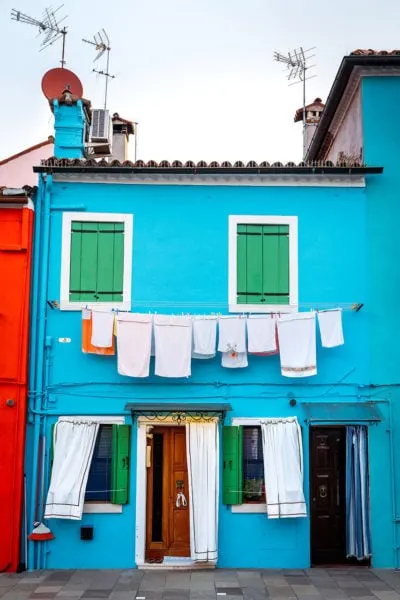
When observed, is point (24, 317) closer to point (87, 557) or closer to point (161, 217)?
point (161, 217)

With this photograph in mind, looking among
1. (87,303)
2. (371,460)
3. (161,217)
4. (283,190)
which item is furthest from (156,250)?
(371,460)

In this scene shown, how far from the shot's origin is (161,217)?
1205 cm

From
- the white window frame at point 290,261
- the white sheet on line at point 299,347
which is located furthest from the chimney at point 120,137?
the white sheet on line at point 299,347

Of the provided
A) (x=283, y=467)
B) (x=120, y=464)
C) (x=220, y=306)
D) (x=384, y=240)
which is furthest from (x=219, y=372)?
(x=384, y=240)

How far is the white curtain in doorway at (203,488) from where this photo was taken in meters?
11.1

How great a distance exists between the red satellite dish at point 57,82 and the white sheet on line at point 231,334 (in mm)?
7247

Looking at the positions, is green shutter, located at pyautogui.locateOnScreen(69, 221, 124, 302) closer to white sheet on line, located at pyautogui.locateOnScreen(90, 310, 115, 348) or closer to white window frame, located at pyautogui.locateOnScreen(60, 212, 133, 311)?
white window frame, located at pyautogui.locateOnScreen(60, 212, 133, 311)

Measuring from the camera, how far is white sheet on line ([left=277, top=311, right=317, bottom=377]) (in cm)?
1145

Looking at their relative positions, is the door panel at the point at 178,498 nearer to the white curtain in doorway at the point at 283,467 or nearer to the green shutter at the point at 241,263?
the white curtain in doorway at the point at 283,467

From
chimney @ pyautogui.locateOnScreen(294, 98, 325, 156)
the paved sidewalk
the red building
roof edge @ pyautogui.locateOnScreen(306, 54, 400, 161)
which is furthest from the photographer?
chimney @ pyautogui.locateOnScreen(294, 98, 325, 156)

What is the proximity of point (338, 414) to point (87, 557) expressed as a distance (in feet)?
16.1

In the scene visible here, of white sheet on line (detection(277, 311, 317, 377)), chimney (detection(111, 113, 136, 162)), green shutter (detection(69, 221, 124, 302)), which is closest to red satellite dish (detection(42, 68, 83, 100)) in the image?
chimney (detection(111, 113, 136, 162))

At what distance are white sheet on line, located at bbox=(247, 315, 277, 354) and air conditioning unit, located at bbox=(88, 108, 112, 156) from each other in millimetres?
6733

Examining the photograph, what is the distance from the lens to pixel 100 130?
15891 millimetres
